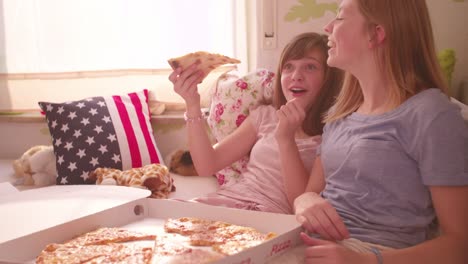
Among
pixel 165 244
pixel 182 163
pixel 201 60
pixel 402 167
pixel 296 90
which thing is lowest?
pixel 182 163

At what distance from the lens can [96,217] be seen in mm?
1071

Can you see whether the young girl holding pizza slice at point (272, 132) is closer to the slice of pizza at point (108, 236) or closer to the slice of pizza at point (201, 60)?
the slice of pizza at point (201, 60)

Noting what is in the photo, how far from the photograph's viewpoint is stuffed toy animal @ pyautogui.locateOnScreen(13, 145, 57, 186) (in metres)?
1.96

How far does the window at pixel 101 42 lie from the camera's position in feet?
7.52

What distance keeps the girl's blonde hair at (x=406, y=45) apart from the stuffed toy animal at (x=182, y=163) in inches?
43.3

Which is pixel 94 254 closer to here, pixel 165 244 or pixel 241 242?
pixel 165 244

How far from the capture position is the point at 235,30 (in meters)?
2.29

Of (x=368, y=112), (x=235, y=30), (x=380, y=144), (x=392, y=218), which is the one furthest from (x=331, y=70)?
(x=235, y=30)

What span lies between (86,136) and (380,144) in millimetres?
1289

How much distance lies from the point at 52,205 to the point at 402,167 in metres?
0.81

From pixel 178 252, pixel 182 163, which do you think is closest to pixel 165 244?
pixel 178 252

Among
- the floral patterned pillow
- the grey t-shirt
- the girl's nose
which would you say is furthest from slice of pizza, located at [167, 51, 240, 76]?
the grey t-shirt

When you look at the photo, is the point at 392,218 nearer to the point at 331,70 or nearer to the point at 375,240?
the point at 375,240

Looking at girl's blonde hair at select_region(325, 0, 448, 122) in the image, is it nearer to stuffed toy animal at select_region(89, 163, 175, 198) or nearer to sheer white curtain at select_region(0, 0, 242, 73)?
stuffed toy animal at select_region(89, 163, 175, 198)
